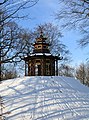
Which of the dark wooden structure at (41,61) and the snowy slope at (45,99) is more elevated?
the dark wooden structure at (41,61)

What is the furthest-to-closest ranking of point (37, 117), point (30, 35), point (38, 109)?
1. point (30, 35)
2. point (38, 109)
3. point (37, 117)

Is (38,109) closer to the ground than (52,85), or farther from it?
closer to the ground

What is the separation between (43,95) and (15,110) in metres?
1.82

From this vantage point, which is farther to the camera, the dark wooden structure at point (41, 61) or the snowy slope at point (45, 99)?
the dark wooden structure at point (41, 61)

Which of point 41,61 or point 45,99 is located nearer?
point 45,99

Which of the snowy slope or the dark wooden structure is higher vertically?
the dark wooden structure

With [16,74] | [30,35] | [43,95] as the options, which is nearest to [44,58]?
[43,95]

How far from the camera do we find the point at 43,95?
11828 millimetres

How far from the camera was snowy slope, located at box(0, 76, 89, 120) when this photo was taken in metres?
10.2

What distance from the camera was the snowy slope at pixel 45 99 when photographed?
401 inches

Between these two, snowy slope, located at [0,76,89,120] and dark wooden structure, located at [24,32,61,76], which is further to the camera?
dark wooden structure, located at [24,32,61,76]

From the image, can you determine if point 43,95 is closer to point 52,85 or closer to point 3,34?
point 52,85

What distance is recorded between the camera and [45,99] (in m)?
11.4

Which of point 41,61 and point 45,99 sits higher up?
point 41,61
